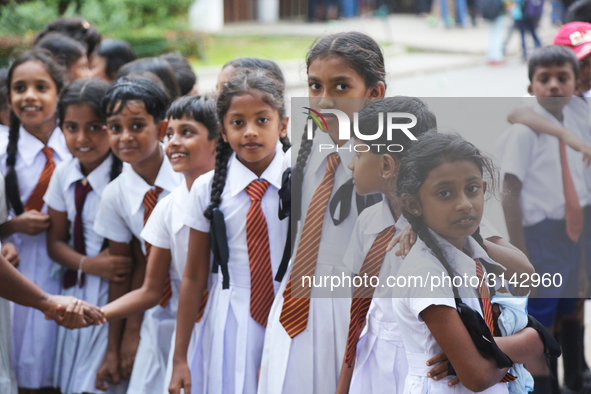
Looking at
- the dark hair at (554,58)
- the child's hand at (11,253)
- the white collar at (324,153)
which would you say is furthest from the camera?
the child's hand at (11,253)

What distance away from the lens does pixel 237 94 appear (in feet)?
7.16

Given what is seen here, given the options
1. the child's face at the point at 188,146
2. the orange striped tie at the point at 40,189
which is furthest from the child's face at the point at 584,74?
the orange striped tie at the point at 40,189

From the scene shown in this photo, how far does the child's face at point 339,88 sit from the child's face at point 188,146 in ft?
2.15

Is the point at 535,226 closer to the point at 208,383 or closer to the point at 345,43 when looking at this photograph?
the point at 345,43

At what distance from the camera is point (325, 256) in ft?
6.55

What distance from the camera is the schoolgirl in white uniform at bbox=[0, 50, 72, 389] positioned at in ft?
9.21

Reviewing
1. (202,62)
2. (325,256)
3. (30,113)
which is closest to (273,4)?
(202,62)

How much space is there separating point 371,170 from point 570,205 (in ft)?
3.91

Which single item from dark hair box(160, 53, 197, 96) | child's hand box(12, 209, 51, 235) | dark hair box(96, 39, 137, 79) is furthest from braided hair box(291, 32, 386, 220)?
dark hair box(96, 39, 137, 79)

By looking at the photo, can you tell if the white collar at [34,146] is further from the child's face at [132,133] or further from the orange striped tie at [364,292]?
the orange striped tie at [364,292]

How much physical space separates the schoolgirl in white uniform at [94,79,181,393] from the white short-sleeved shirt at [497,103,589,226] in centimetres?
143

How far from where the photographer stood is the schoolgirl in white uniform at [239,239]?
7.14 ft

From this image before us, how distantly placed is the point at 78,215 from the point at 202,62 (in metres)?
10.7

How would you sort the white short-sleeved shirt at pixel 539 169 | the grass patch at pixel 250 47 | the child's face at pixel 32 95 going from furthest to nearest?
the grass patch at pixel 250 47 → the child's face at pixel 32 95 → the white short-sleeved shirt at pixel 539 169
